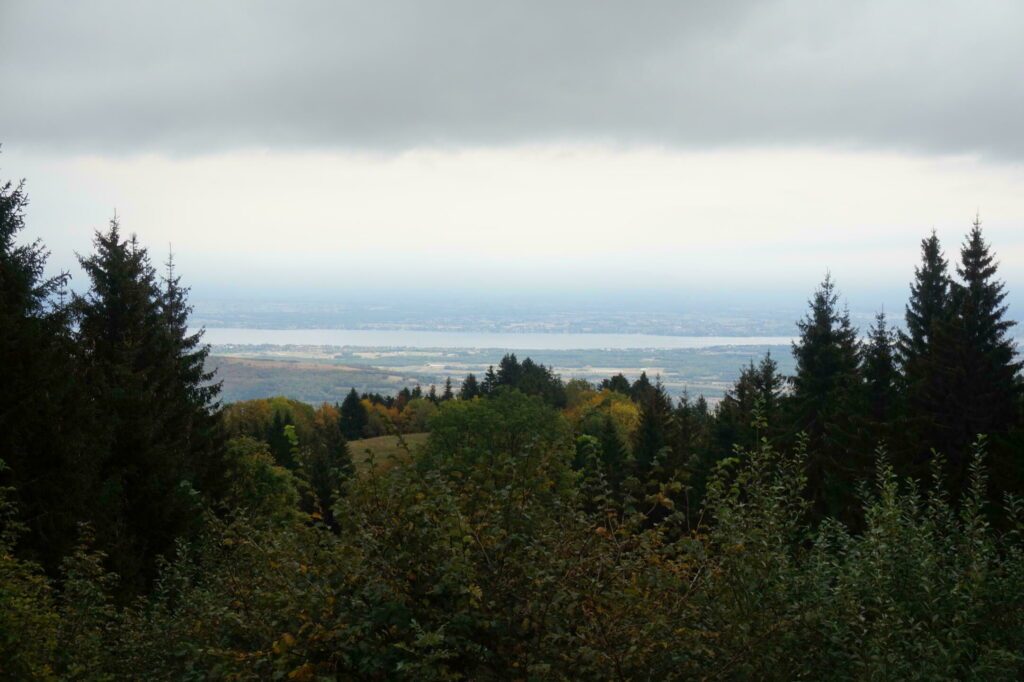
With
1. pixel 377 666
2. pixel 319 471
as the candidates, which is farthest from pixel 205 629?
pixel 319 471

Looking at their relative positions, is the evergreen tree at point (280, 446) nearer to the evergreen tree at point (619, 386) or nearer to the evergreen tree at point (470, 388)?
the evergreen tree at point (470, 388)

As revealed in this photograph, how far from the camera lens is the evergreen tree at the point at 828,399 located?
2739cm

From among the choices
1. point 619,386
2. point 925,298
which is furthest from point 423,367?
point 925,298

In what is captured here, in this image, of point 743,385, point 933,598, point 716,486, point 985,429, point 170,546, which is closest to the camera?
point 933,598

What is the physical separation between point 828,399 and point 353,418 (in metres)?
75.7

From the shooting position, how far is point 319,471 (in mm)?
45594

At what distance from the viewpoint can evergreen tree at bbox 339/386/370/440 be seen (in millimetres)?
100125

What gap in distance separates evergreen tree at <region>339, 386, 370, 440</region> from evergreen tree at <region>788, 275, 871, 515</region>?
71.5 meters

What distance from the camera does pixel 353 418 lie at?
101 meters

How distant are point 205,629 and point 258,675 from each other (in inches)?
73.8

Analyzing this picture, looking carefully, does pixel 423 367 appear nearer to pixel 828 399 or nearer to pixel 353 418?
pixel 353 418

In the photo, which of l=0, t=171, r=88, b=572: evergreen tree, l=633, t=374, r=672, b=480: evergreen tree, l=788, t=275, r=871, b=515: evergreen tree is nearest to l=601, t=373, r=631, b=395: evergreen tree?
l=633, t=374, r=672, b=480: evergreen tree

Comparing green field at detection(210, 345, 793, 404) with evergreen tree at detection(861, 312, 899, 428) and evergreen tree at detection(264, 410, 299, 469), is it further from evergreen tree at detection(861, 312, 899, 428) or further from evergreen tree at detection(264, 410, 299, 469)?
evergreen tree at detection(861, 312, 899, 428)

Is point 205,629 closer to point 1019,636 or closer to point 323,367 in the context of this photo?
point 1019,636
